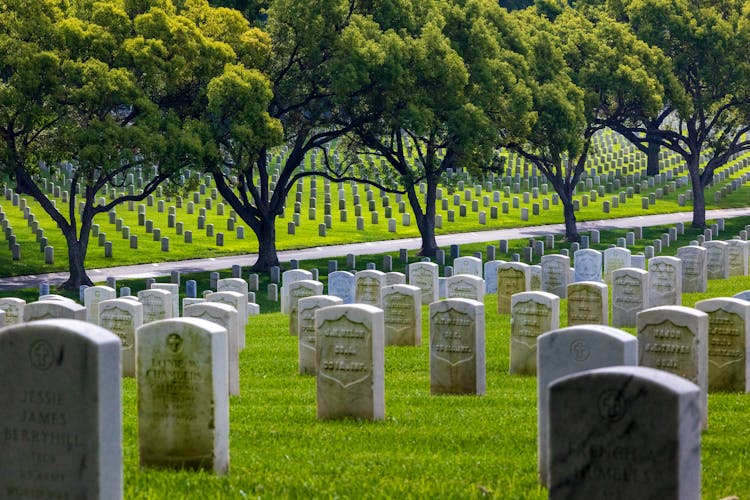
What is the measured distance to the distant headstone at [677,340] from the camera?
48.9ft

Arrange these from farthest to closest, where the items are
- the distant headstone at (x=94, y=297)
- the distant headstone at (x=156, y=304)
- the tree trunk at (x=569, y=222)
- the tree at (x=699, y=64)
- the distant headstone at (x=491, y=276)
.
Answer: the tree at (x=699, y=64)
the tree trunk at (x=569, y=222)
the distant headstone at (x=491, y=276)
the distant headstone at (x=94, y=297)
the distant headstone at (x=156, y=304)

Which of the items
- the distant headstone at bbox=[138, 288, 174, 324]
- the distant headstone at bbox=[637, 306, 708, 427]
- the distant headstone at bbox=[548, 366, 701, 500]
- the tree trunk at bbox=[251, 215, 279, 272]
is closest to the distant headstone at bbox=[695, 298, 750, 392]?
the distant headstone at bbox=[637, 306, 708, 427]

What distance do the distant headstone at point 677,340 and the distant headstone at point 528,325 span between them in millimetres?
4808

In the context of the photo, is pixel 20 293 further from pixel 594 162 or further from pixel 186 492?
pixel 594 162

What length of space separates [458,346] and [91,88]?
22.6 meters

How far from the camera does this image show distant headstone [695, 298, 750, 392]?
57.4 feet

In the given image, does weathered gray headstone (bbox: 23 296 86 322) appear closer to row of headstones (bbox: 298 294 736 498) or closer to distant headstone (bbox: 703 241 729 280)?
row of headstones (bbox: 298 294 736 498)

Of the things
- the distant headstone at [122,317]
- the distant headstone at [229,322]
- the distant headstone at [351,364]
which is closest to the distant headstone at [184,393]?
the distant headstone at [351,364]

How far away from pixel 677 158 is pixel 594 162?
7112mm

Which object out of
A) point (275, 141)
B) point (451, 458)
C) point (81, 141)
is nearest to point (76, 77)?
point (81, 141)

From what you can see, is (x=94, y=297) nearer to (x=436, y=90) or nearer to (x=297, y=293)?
(x=297, y=293)

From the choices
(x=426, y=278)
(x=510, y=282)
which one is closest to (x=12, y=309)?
(x=426, y=278)

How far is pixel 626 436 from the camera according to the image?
317 inches

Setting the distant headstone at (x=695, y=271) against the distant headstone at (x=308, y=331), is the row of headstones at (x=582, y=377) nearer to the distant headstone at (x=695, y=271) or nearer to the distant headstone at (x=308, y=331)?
the distant headstone at (x=308, y=331)
